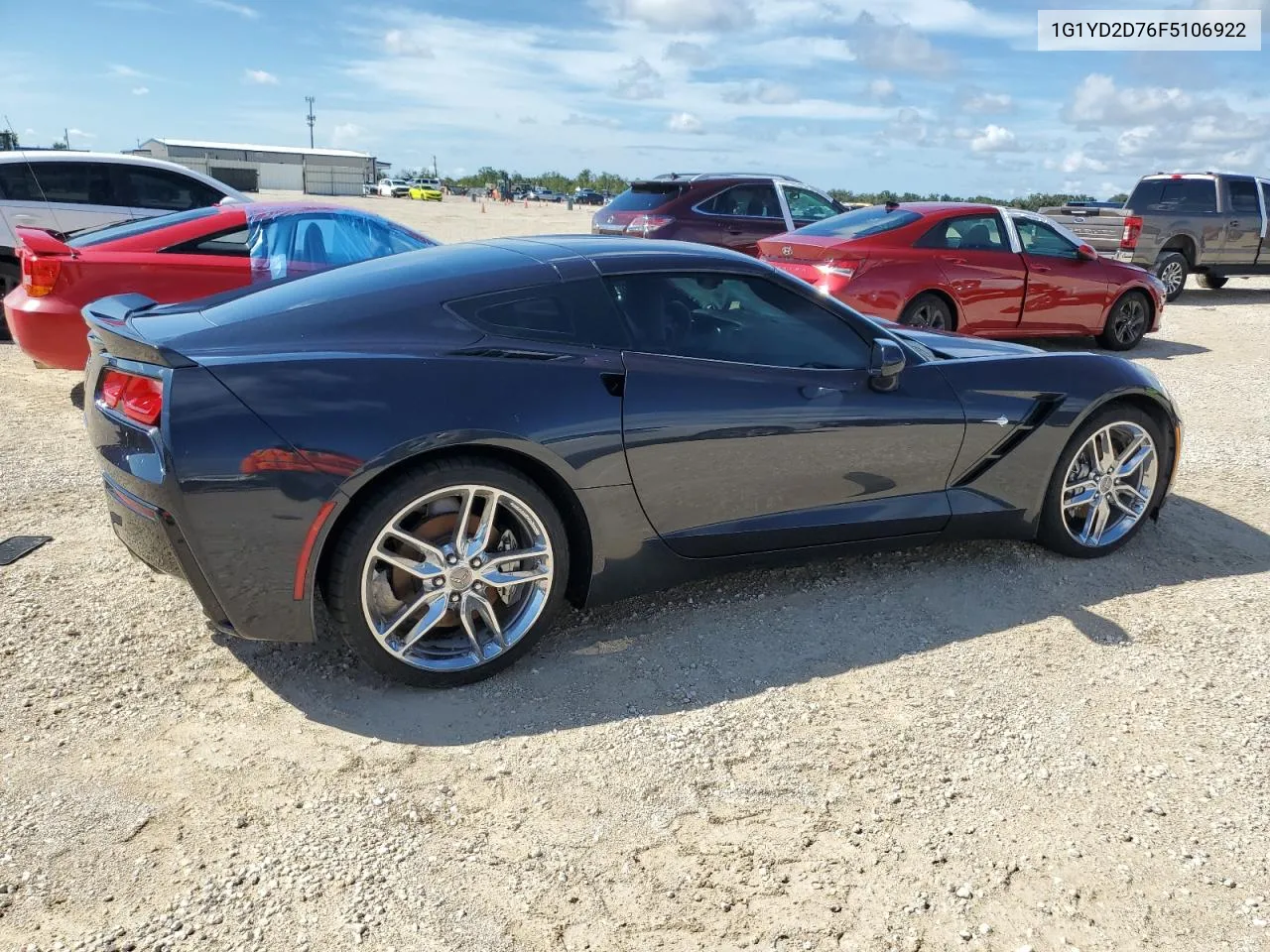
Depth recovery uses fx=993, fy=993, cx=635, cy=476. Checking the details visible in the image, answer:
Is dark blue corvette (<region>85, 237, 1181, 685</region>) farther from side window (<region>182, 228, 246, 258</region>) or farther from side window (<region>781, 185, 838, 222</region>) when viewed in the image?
side window (<region>781, 185, 838, 222</region>)

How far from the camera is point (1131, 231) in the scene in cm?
1424

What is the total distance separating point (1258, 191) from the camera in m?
14.9

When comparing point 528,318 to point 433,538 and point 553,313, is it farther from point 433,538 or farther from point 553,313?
point 433,538

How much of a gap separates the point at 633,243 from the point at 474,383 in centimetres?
101

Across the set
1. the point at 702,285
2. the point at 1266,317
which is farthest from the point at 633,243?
the point at 1266,317

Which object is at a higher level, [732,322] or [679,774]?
[732,322]

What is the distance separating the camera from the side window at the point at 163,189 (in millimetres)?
8945

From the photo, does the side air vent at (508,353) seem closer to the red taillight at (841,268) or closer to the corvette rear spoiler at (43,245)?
the corvette rear spoiler at (43,245)

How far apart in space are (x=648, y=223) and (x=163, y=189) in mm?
5003

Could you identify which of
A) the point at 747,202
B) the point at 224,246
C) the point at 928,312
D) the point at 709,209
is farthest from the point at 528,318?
the point at 747,202

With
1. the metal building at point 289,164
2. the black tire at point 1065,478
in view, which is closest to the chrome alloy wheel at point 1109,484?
the black tire at point 1065,478

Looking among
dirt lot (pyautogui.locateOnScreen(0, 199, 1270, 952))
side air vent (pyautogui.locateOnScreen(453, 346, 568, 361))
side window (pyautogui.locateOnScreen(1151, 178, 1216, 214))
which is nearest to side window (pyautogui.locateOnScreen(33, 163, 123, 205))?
dirt lot (pyautogui.locateOnScreen(0, 199, 1270, 952))

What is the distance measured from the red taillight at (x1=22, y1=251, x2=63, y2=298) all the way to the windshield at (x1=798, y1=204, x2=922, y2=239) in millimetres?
5880

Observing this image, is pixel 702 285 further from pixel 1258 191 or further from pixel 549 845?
pixel 1258 191
